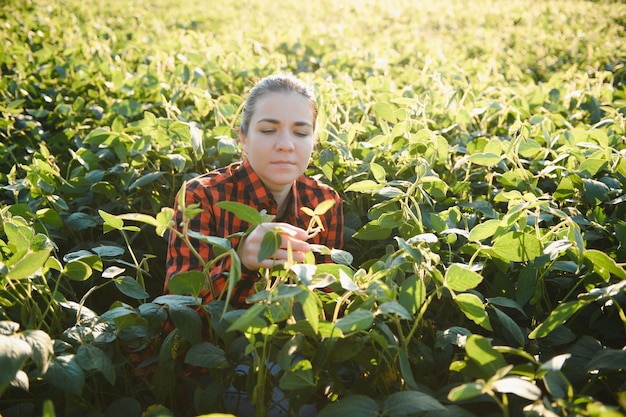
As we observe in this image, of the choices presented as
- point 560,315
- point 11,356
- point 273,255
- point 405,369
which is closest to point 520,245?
point 560,315

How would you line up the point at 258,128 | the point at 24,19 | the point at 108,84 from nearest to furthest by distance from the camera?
the point at 258,128 < the point at 108,84 < the point at 24,19

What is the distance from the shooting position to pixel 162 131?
86.8 inches

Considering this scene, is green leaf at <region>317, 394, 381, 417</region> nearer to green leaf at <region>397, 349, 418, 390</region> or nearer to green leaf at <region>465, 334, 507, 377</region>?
green leaf at <region>397, 349, 418, 390</region>

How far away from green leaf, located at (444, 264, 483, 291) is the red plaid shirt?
0.68 meters

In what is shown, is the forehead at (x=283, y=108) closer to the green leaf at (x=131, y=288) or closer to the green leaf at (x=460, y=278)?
the green leaf at (x=131, y=288)

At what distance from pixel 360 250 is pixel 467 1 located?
36.3 feet

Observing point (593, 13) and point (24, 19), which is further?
point (593, 13)

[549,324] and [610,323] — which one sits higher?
[549,324]

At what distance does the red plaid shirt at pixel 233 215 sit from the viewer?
5.58ft

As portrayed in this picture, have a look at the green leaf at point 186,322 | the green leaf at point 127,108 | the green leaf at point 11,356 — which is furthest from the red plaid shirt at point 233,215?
the green leaf at point 127,108

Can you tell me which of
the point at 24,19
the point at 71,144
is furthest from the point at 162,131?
the point at 24,19

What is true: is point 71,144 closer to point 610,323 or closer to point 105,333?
point 105,333

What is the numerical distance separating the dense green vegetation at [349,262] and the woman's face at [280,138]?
0.18m

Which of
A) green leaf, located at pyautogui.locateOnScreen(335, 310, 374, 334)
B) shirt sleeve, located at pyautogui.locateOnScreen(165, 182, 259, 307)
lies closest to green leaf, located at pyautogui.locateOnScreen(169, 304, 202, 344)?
shirt sleeve, located at pyautogui.locateOnScreen(165, 182, 259, 307)
